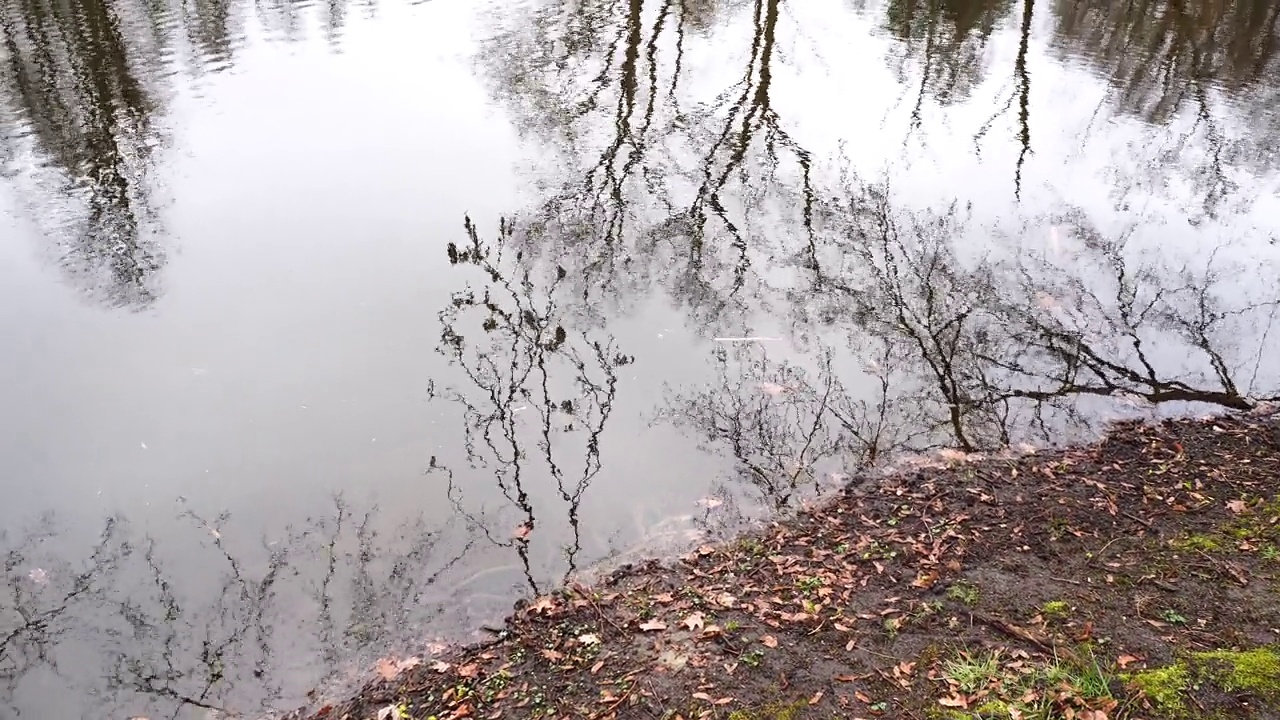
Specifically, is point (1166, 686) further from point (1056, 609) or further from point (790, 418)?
point (790, 418)

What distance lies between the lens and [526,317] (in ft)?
31.9

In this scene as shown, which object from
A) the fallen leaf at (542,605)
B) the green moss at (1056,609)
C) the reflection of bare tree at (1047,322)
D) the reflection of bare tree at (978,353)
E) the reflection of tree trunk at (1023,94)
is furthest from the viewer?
the reflection of tree trunk at (1023,94)

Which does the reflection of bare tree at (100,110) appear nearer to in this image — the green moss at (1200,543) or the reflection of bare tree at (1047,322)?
the reflection of bare tree at (1047,322)

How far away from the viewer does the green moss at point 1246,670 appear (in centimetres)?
402

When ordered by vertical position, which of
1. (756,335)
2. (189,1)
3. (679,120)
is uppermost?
(189,1)

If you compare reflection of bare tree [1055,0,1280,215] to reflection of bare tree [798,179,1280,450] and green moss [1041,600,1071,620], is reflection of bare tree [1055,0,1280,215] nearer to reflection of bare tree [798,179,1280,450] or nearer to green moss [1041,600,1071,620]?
reflection of bare tree [798,179,1280,450]

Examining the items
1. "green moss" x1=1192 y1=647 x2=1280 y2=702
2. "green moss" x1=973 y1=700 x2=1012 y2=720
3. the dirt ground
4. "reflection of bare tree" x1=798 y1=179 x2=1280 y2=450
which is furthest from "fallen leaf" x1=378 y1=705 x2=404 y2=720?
"reflection of bare tree" x1=798 y1=179 x2=1280 y2=450

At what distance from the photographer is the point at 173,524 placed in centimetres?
693

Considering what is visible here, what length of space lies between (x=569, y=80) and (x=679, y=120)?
308cm

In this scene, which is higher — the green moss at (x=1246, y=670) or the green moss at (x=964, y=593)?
the green moss at (x=1246, y=670)

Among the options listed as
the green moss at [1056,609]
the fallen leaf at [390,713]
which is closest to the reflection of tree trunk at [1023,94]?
the green moss at [1056,609]

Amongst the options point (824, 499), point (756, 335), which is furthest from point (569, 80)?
point (824, 499)

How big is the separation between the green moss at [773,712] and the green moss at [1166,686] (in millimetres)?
1694

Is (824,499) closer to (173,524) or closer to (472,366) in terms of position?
(472,366)
